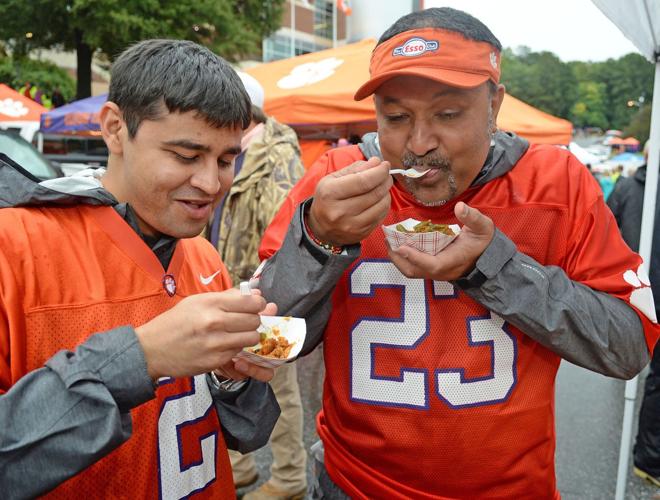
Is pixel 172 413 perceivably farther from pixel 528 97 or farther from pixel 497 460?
pixel 528 97

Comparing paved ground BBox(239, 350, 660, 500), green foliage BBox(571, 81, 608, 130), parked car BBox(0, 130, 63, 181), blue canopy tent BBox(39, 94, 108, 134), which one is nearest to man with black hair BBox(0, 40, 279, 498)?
paved ground BBox(239, 350, 660, 500)

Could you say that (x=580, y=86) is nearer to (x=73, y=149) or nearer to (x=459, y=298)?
(x=73, y=149)

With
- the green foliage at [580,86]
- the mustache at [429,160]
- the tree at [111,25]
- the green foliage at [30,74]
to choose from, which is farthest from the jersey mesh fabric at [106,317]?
the green foliage at [580,86]

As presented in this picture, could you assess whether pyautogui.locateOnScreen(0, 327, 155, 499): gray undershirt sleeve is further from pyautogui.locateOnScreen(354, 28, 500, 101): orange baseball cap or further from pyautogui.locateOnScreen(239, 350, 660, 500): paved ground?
pyautogui.locateOnScreen(239, 350, 660, 500): paved ground

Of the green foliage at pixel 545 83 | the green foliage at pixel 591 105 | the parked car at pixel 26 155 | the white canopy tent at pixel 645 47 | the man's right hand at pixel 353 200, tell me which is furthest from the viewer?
the green foliage at pixel 591 105

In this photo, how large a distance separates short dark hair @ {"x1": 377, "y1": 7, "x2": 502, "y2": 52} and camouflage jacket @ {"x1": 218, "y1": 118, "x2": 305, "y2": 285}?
1769 mm

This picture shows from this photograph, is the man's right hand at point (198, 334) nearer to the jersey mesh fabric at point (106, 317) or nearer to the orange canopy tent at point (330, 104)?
the jersey mesh fabric at point (106, 317)

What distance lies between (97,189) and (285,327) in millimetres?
562

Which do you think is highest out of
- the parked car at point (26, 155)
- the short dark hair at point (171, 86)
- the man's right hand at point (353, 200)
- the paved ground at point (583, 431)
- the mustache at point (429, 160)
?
the short dark hair at point (171, 86)

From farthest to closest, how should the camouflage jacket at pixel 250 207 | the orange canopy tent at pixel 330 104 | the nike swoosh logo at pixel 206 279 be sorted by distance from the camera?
1. the orange canopy tent at pixel 330 104
2. the camouflage jacket at pixel 250 207
3. the nike swoosh logo at pixel 206 279

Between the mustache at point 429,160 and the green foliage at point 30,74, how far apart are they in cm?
2308

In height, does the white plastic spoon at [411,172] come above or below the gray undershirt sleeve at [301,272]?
above

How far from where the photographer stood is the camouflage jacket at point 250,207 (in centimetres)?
342

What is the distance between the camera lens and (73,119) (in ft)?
33.8
